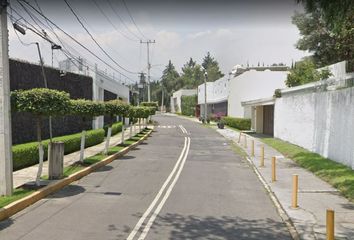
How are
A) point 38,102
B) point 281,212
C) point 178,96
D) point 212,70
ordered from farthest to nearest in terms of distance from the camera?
point 212,70 → point 178,96 → point 38,102 → point 281,212

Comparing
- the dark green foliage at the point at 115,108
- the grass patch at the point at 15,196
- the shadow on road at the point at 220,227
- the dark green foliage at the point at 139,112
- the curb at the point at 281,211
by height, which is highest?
the dark green foliage at the point at 115,108

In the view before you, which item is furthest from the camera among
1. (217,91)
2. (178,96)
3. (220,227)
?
(178,96)

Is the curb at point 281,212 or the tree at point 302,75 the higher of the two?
the tree at point 302,75

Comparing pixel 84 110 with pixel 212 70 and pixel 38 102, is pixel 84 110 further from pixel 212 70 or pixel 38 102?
pixel 212 70

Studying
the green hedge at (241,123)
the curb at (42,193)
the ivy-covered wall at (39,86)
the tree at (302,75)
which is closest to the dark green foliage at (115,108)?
the ivy-covered wall at (39,86)

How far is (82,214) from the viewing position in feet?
31.4

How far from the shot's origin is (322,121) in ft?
67.7

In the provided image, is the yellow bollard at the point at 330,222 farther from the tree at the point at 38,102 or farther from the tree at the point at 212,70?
the tree at the point at 212,70

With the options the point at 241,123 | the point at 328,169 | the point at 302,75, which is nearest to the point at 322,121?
the point at 328,169

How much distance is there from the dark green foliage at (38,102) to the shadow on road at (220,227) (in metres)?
4.73

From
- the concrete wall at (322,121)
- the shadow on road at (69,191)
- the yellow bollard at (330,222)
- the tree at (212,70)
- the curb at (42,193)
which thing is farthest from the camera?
the tree at (212,70)

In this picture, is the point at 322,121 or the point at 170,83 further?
the point at 170,83

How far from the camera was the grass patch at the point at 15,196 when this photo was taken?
9.89 meters

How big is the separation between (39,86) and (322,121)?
44.8 feet
